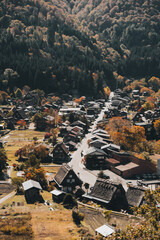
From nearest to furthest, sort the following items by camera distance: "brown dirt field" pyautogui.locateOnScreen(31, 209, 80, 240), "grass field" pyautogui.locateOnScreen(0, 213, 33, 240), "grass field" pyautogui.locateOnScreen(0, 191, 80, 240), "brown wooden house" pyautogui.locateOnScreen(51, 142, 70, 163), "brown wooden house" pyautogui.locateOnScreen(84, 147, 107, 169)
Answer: "grass field" pyautogui.locateOnScreen(0, 213, 33, 240) < "brown dirt field" pyautogui.locateOnScreen(31, 209, 80, 240) < "grass field" pyautogui.locateOnScreen(0, 191, 80, 240) < "brown wooden house" pyautogui.locateOnScreen(84, 147, 107, 169) < "brown wooden house" pyautogui.locateOnScreen(51, 142, 70, 163)

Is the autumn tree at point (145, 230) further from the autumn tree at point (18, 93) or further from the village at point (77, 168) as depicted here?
the autumn tree at point (18, 93)

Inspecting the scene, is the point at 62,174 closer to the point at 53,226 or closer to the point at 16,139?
the point at 53,226

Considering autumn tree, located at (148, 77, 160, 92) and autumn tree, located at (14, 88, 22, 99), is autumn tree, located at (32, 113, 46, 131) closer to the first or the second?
autumn tree, located at (14, 88, 22, 99)

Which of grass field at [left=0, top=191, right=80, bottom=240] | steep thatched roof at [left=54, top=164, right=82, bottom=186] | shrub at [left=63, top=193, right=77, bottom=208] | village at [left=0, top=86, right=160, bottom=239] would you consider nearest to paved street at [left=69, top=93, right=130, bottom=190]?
village at [left=0, top=86, right=160, bottom=239]

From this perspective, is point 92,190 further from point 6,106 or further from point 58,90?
point 58,90

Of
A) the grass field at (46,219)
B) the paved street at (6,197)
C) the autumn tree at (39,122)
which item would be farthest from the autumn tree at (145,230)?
the autumn tree at (39,122)

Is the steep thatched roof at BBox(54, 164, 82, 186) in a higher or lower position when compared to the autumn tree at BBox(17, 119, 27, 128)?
higher

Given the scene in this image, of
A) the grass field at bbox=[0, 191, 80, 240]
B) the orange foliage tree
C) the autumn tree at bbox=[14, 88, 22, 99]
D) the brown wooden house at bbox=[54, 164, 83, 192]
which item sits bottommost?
the orange foliage tree
